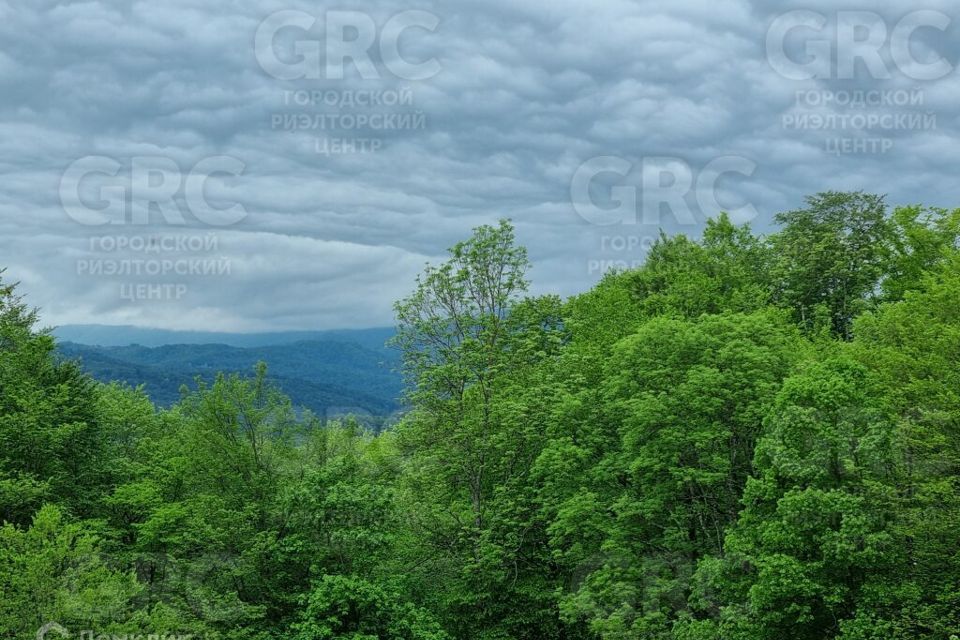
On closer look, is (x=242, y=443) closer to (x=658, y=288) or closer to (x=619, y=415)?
(x=619, y=415)

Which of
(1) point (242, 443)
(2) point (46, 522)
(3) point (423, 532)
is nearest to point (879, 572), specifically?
(3) point (423, 532)

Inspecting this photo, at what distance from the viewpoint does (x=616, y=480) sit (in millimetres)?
34656

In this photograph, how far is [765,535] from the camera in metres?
25.6

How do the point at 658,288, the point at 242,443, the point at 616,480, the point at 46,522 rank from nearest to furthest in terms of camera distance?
the point at 46,522 → the point at 616,480 → the point at 242,443 → the point at 658,288

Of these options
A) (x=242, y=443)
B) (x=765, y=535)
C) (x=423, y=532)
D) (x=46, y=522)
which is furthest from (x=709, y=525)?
(x=46, y=522)

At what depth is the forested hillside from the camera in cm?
2581

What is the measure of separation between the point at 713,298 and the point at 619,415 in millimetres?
13237

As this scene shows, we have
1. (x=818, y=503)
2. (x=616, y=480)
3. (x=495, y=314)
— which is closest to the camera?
(x=818, y=503)

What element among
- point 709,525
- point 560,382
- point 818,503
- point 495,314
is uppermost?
point 495,314

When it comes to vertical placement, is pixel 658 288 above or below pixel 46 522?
above

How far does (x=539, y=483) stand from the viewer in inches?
1538

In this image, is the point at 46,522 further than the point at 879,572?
Yes

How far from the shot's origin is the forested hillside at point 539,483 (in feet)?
84.7

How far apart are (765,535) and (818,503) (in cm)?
197
